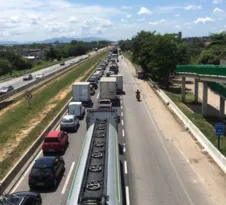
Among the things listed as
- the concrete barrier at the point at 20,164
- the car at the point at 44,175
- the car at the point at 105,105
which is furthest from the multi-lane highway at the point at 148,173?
the car at the point at 105,105

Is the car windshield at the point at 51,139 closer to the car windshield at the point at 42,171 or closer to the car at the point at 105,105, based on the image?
the car windshield at the point at 42,171

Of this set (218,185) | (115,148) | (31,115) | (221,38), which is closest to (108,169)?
(115,148)

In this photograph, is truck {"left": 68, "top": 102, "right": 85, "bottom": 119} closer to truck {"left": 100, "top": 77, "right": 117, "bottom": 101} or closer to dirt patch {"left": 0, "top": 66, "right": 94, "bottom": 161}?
dirt patch {"left": 0, "top": 66, "right": 94, "bottom": 161}

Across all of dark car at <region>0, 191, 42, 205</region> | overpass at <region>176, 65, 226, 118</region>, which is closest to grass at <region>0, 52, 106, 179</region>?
dark car at <region>0, 191, 42, 205</region>

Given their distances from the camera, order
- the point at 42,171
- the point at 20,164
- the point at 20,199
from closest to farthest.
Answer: the point at 20,199
the point at 42,171
the point at 20,164

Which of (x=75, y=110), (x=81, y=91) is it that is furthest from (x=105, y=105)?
(x=81, y=91)

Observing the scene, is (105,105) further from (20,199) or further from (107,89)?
(20,199)

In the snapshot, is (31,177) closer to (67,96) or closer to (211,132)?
(211,132)
